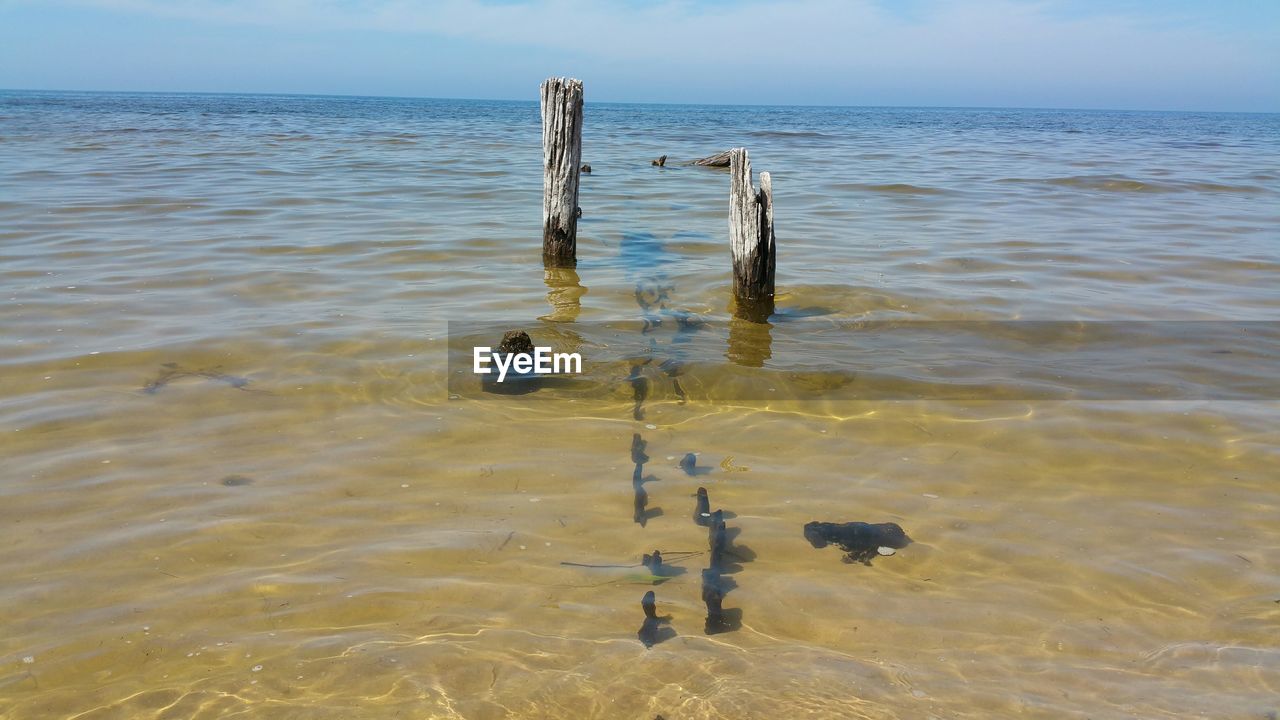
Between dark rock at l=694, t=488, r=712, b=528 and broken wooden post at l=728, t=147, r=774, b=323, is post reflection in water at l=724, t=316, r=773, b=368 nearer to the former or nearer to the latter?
broken wooden post at l=728, t=147, r=774, b=323

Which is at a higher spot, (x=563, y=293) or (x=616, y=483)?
(x=563, y=293)

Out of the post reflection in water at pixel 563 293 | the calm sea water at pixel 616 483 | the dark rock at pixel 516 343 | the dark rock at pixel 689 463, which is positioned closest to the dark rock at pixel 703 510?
the calm sea water at pixel 616 483

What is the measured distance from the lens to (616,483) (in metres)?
4.76

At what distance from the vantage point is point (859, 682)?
3244 mm

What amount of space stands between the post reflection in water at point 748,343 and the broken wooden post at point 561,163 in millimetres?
2602

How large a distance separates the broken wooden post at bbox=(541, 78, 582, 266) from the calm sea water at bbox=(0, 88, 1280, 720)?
0.38m

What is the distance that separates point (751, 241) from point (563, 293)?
1.90 metres

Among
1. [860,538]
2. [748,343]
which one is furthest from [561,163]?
[860,538]

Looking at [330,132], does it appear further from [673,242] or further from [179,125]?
[673,242]

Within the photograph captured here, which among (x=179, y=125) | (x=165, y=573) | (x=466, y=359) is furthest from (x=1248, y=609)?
(x=179, y=125)

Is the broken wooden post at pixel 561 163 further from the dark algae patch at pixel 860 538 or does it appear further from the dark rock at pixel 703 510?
the dark algae patch at pixel 860 538

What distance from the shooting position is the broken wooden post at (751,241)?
8.13 metres

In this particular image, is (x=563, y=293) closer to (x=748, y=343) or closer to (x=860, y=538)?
(x=748, y=343)

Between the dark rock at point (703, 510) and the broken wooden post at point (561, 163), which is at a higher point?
the broken wooden post at point (561, 163)
